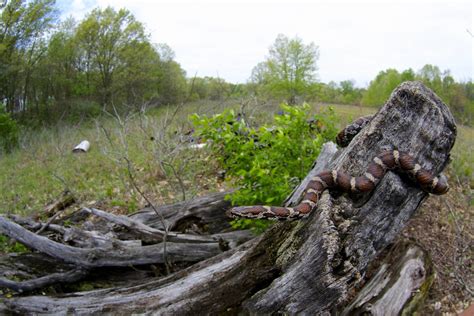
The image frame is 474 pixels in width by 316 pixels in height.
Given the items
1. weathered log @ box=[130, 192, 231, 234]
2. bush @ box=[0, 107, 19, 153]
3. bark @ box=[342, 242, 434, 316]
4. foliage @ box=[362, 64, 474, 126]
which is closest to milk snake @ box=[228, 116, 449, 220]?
bark @ box=[342, 242, 434, 316]

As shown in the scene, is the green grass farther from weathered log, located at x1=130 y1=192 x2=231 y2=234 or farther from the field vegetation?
weathered log, located at x1=130 y1=192 x2=231 y2=234

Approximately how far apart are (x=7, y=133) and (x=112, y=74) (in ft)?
31.5

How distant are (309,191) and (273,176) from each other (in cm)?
157

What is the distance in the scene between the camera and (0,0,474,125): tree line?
1830 cm

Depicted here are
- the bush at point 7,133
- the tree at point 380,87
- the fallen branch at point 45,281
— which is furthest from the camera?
the tree at point 380,87

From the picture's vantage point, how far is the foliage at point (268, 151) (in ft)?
16.4

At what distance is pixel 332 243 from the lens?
2.90 meters

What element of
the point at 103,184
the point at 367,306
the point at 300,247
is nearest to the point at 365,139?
the point at 300,247

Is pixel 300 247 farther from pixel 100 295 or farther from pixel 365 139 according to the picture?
pixel 100 295

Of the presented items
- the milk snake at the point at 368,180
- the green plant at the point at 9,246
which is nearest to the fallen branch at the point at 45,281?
the green plant at the point at 9,246

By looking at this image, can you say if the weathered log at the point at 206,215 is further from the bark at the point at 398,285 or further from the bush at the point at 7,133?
the bush at the point at 7,133

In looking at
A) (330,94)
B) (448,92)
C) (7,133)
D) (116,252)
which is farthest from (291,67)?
(116,252)

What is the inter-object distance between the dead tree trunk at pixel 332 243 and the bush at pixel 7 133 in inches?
710

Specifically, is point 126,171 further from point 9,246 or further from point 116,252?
point 116,252
